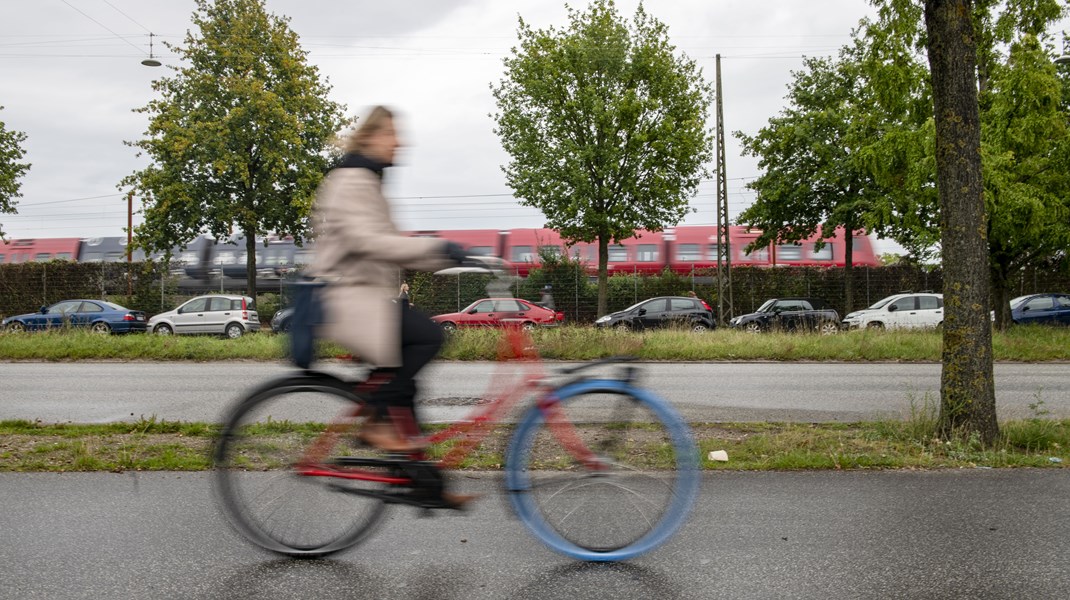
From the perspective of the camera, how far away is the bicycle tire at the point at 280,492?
3656 mm

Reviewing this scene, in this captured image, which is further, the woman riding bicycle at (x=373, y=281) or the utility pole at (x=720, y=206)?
the utility pole at (x=720, y=206)

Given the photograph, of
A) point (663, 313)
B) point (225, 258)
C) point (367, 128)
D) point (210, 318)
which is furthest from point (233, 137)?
point (367, 128)

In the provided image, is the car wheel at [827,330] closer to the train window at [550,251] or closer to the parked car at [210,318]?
the train window at [550,251]

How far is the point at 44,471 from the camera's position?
5469mm

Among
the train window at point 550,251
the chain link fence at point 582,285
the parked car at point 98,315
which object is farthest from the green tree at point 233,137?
the train window at point 550,251

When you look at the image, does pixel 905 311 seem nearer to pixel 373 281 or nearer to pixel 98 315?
pixel 98 315

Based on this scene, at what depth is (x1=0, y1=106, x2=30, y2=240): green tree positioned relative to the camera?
112 feet

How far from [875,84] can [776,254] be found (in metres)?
29.0

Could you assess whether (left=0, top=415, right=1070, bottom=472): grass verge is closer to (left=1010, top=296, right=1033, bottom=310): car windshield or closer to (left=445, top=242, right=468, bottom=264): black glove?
(left=445, top=242, right=468, bottom=264): black glove

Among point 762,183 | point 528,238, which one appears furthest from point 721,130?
point 528,238

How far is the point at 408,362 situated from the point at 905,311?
26.8 metres

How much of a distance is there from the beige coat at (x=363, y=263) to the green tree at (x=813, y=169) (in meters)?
28.6

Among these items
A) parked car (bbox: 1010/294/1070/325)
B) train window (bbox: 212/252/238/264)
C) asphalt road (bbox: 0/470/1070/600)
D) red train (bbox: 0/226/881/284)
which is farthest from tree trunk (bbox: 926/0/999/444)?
train window (bbox: 212/252/238/264)

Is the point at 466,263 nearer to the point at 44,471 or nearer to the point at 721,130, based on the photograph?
the point at 44,471
